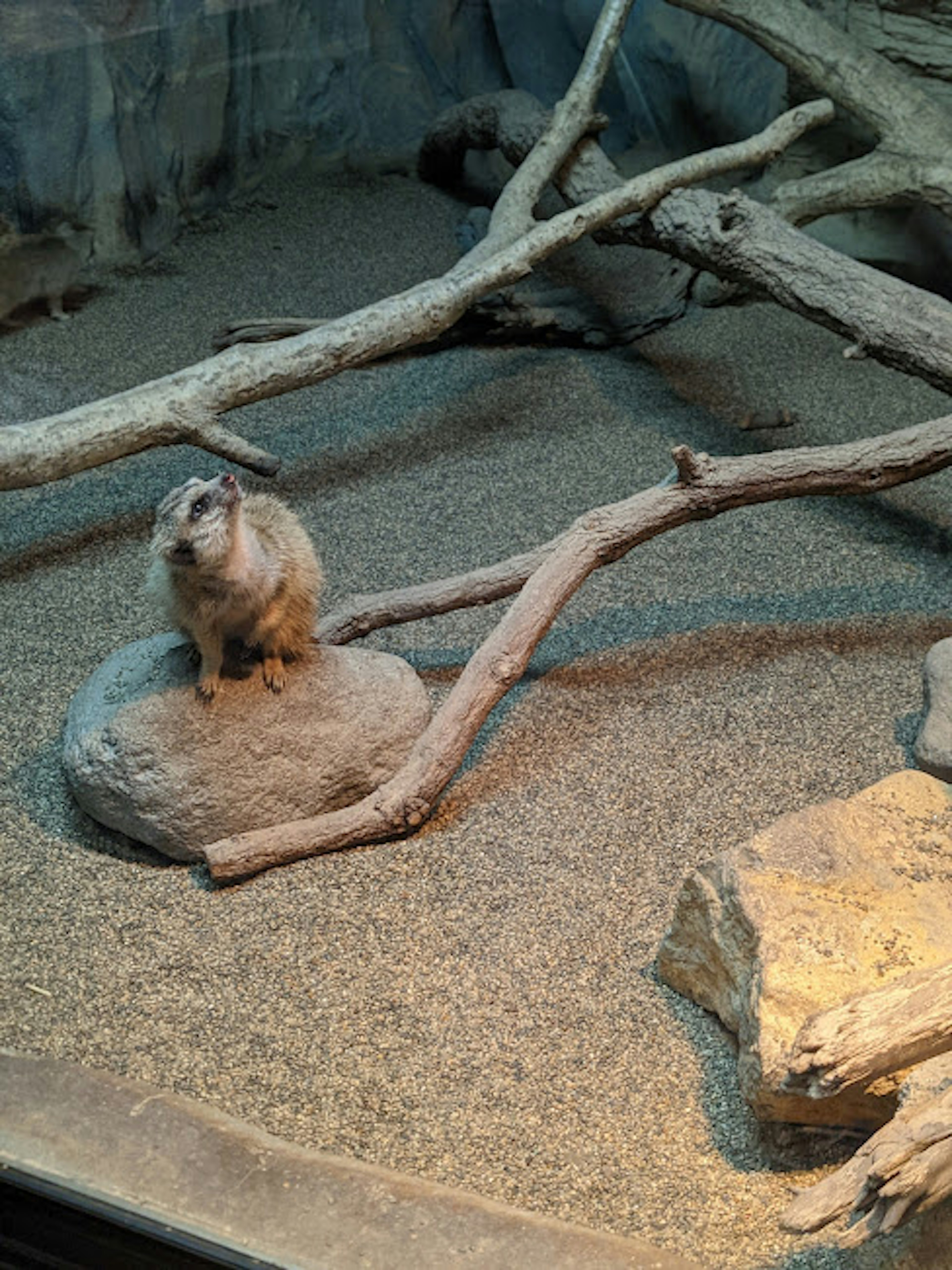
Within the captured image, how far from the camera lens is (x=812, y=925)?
2.76 meters

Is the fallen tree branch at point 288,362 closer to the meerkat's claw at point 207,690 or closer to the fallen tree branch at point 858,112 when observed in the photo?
the fallen tree branch at point 858,112

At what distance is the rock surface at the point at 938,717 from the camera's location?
11.4 feet

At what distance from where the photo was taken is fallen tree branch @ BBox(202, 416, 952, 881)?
331 cm

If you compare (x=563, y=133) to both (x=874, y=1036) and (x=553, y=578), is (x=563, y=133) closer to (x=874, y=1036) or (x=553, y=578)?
(x=553, y=578)

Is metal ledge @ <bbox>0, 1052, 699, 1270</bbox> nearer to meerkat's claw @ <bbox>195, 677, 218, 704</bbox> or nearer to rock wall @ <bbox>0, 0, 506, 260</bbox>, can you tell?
meerkat's claw @ <bbox>195, 677, 218, 704</bbox>

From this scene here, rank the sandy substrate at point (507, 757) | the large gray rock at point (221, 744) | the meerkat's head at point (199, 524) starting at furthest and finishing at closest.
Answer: the large gray rock at point (221, 744), the meerkat's head at point (199, 524), the sandy substrate at point (507, 757)

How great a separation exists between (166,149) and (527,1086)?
498 centimetres

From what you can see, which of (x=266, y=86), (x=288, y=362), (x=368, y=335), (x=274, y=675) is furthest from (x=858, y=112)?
(x=274, y=675)

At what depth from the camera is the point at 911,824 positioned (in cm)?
309

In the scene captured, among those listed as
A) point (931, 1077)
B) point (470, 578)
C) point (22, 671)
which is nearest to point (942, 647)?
point (470, 578)

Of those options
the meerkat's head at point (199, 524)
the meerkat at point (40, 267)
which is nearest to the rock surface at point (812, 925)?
the meerkat's head at point (199, 524)

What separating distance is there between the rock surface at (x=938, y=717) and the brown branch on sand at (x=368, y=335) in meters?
2.33

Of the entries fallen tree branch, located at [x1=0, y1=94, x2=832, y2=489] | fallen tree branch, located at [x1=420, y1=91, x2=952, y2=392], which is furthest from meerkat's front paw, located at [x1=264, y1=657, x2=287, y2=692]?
fallen tree branch, located at [x1=420, y1=91, x2=952, y2=392]

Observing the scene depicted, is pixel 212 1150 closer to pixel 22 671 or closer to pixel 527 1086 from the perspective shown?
pixel 527 1086
